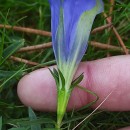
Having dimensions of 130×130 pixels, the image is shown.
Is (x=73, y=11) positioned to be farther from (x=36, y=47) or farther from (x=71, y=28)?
(x=36, y=47)

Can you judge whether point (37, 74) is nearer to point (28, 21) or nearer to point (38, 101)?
point (38, 101)

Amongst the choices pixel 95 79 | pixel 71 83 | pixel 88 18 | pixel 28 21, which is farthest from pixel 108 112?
pixel 28 21

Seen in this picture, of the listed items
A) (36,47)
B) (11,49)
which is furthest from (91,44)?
(11,49)

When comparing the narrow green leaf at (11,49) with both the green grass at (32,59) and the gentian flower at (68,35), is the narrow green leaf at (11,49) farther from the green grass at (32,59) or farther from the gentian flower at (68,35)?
the gentian flower at (68,35)

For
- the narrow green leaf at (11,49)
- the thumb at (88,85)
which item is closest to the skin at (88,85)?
the thumb at (88,85)

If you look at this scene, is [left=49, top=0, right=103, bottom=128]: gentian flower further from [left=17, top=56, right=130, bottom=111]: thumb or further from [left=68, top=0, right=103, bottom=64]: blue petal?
[left=17, top=56, right=130, bottom=111]: thumb
